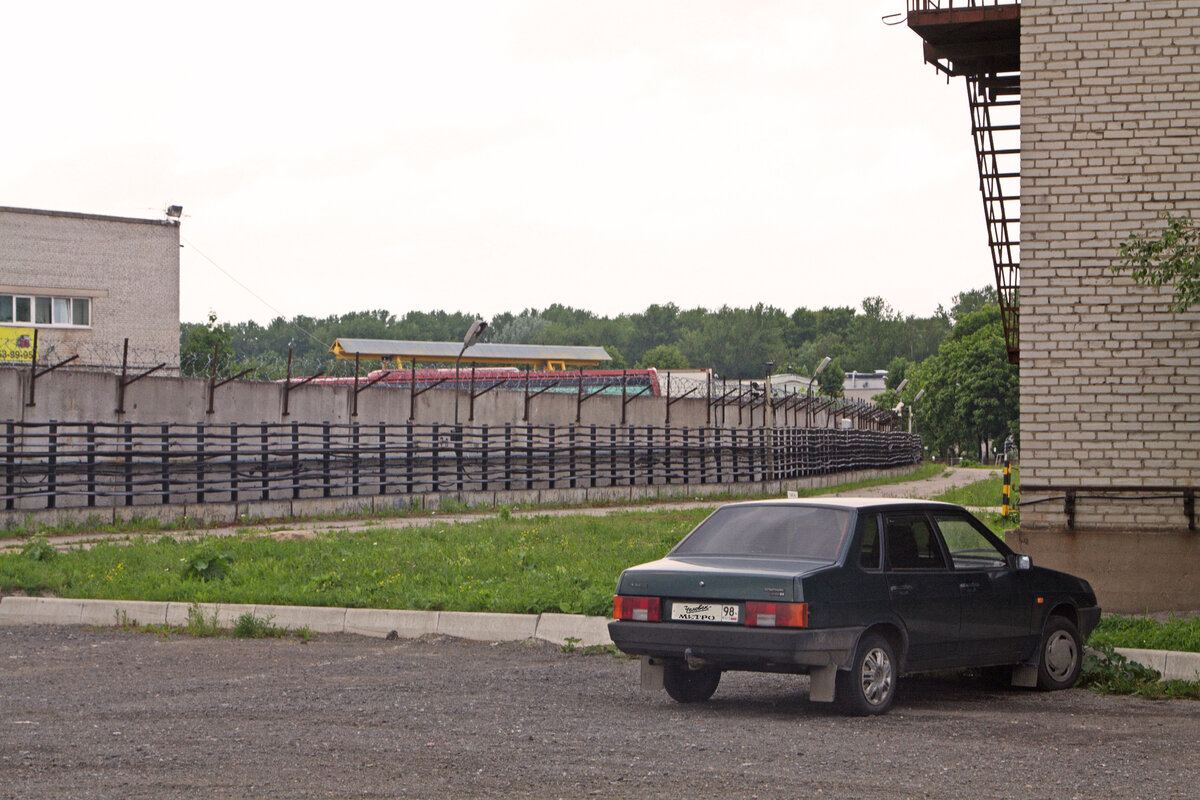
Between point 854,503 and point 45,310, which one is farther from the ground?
point 45,310

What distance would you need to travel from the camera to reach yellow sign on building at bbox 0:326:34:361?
44.4 metres

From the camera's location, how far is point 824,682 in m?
7.70

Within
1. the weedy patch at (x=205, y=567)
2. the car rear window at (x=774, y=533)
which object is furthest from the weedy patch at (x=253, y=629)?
the car rear window at (x=774, y=533)

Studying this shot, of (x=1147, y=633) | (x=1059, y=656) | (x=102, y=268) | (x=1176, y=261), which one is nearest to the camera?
(x=1059, y=656)

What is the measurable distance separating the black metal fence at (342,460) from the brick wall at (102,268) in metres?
17.8

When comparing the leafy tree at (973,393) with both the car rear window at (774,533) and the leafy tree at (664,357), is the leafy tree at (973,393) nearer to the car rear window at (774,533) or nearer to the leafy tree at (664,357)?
the leafy tree at (664,357)

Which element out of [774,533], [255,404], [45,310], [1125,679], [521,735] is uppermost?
[45,310]

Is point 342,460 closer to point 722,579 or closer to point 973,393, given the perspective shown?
point 722,579

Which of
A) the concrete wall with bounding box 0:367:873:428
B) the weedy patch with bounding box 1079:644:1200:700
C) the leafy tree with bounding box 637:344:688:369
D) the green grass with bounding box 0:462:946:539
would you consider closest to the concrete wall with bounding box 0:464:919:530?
the green grass with bounding box 0:462:946:539

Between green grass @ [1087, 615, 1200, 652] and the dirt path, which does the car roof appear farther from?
the dirt path

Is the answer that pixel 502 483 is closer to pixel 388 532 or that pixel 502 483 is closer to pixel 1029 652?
pixel 388 532

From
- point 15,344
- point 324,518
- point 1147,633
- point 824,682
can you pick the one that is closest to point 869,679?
point 824,682

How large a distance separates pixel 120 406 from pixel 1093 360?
17.3 meters

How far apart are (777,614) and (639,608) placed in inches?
36.5
